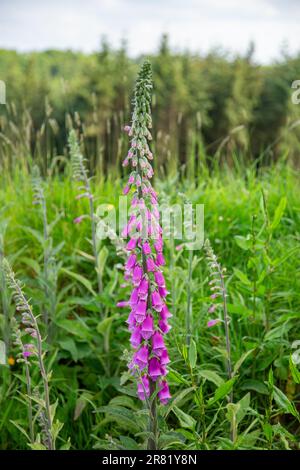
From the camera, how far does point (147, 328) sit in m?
2.32

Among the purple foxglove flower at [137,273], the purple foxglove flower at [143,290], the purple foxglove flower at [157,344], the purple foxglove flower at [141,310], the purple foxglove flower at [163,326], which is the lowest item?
the purple foxglove flower at [157,344]

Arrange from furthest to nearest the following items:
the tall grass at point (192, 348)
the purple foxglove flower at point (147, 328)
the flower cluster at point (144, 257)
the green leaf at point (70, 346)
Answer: the green leaf at point (70, 346), the tall grass at point (192, 348), the purple foxglove flower at point (147, 328), the flower cluster at point (144, 257)

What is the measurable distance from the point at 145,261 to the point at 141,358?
0.43m

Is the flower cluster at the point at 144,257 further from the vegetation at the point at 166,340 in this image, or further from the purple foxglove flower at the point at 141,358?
the vegetation at the point at 166,340

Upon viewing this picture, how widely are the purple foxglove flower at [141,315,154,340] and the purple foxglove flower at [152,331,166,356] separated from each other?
43mm

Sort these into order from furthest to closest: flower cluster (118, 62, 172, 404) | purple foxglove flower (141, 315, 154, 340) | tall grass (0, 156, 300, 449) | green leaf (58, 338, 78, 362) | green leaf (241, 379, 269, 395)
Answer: green leaf (58, 338, 78, 362)
green leaf (241, 379, 269, 395)
tall grass (0, 156, 300, 449)
purple foxglove flower (141, 315, 154, 340)
flower cluster (118, 62, 172, 404)

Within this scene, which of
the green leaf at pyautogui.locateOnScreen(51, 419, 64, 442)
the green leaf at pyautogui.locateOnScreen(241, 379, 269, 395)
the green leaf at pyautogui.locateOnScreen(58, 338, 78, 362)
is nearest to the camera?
the green leaf at pyautogui.locateOnScreen(51, 419, 64, 442)

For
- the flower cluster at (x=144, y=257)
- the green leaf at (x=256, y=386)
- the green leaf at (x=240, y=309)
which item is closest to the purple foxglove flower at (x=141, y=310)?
the flower cluster at (x=144, y=257)

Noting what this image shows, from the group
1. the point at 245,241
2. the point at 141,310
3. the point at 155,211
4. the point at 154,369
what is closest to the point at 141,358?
the point at 154,369

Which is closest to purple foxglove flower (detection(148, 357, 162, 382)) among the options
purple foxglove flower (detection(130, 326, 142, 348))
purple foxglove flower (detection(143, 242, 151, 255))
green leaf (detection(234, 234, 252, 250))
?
purple foxglove flower (detection(130, 326, 142, 348))

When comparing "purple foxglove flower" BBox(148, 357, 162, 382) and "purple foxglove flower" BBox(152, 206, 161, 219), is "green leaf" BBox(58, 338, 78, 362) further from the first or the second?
"purple foxglove flower" BBox(152, 206, 161, 219)

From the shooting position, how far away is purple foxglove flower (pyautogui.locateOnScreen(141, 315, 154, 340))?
2.32 m

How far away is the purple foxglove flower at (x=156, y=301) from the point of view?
7.63ft
